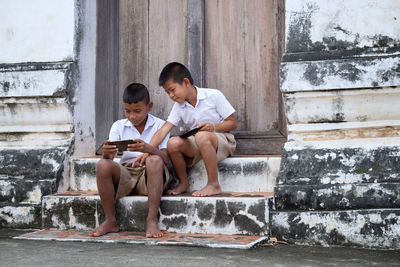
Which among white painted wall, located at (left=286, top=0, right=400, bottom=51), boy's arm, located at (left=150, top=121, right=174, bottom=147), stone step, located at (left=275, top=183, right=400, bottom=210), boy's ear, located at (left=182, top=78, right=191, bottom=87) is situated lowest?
stone step, located at (left=275, top=183, right=400, bottom=210)

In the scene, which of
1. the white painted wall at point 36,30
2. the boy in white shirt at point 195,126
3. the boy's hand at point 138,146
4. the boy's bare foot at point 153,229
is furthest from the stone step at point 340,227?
the white painted wall at point 36,30

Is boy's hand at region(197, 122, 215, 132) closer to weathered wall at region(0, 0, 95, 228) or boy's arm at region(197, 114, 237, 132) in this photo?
boy's arm at region(197, 114, 237, 132)

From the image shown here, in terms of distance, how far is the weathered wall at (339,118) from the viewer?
11.3 ft

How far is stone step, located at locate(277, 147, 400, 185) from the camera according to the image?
138 inches

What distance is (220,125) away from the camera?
4133 mm

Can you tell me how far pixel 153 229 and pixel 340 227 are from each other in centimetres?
114

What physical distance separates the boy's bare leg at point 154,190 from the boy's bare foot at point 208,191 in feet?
0.83

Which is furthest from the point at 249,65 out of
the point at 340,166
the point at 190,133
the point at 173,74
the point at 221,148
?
the point at 340,166

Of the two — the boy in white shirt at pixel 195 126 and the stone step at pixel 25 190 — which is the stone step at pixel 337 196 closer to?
the boy in white shirt at pixel 195 126

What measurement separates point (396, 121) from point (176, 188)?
1.53m

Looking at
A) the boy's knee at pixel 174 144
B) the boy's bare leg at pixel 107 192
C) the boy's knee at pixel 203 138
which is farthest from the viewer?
the boy's knee at pixel 174 144

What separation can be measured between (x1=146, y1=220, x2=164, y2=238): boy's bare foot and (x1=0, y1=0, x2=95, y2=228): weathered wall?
3.44ft

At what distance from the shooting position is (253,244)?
3.28 metres

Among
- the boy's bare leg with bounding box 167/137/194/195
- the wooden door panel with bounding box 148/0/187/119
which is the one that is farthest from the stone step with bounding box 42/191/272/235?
the wooden door panel with bounding box 148/0/187/119
